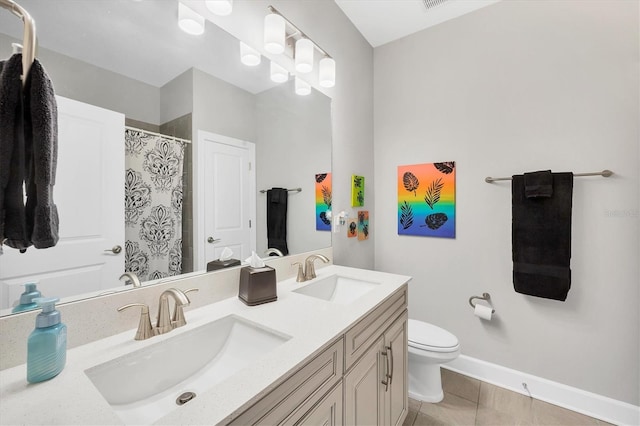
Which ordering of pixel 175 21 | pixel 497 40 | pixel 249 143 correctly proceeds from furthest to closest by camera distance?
1. pixel 497 40
2. pixel 249 143
3. pixel 175 21

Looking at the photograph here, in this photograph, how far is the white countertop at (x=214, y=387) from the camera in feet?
1.69

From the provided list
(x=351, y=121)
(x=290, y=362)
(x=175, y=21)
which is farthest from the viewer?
(x=351, y=121)

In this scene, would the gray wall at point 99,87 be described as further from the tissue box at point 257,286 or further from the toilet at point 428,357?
the toilet at point 428,357

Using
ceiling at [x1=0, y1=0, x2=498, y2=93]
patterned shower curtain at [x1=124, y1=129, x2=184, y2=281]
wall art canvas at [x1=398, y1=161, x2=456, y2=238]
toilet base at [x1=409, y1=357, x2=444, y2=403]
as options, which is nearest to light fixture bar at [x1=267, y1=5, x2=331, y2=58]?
ceiling at [x1=0, y1=0, x2=498, y2=93]

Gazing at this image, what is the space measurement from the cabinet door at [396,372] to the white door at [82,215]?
1167 mm

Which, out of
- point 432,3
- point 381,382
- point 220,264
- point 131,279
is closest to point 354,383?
point 381,382

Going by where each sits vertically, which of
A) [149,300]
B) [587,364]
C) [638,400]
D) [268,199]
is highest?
[268,199]

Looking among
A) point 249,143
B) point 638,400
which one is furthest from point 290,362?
point 638,400

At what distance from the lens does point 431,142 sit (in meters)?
2.17

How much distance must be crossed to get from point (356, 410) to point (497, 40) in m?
2.46

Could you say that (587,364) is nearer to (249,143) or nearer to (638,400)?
(638,400)

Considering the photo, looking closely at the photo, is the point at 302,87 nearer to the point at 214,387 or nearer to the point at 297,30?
the point at 297,30

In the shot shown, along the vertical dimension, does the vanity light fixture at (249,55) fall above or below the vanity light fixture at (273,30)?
below

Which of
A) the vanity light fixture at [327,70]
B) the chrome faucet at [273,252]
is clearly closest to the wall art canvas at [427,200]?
the vanity light fixture at [327,70]
